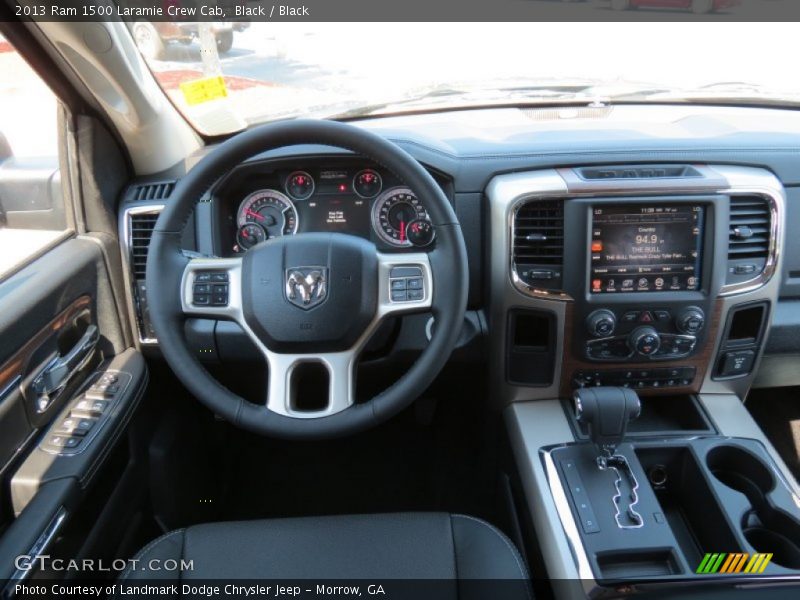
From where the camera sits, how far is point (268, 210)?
2104 mm

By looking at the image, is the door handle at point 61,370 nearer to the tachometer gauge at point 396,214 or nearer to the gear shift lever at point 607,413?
the tachometer gauge at point 396,214

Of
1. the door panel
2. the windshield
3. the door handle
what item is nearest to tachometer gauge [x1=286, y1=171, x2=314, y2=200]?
the windshield

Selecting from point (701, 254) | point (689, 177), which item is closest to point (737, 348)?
point (701, 254)

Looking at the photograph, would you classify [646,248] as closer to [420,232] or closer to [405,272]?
[420,232]

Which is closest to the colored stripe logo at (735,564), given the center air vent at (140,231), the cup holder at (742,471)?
the cup holder at (742,471)

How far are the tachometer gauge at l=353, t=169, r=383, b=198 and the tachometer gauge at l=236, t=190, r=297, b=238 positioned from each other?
207 millimetres

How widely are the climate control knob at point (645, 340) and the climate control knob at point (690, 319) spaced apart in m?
0.07

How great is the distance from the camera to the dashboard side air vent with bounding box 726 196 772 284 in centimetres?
198

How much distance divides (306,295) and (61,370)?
701mm

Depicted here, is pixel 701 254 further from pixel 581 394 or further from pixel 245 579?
pixel 245 579

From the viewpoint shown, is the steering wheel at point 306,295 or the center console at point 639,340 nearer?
the steering wheel at point 306,295

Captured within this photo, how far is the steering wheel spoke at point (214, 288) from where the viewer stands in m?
1.64

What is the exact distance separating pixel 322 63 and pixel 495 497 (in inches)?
63.0
